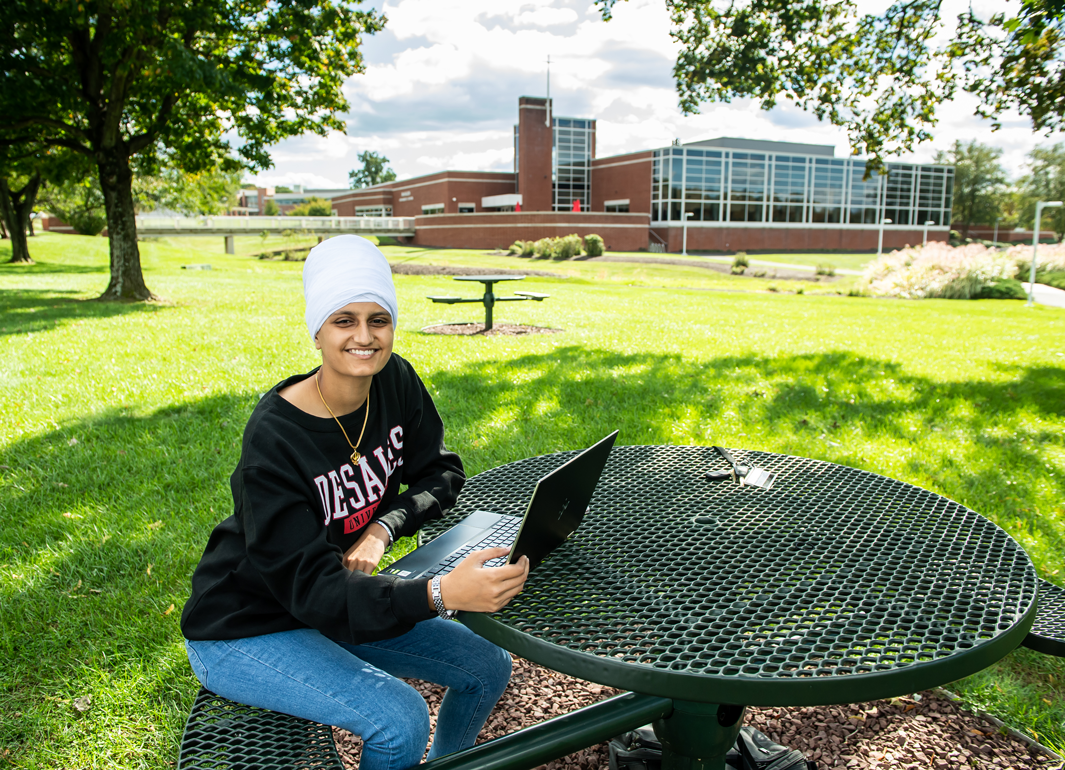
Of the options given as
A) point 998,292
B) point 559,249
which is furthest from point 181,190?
point 998,292

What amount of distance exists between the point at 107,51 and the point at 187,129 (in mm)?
2981

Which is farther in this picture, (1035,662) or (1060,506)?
(1060,506)

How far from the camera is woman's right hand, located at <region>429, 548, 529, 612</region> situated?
4.80 feet

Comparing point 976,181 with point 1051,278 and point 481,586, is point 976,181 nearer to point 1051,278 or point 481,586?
point 1051,278

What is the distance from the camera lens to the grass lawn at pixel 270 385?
2.52 m

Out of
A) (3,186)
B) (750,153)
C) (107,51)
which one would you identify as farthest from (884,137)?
(750,153)

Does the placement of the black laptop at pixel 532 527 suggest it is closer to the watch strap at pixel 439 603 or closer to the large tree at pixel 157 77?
the watch strap at pixel 439 603

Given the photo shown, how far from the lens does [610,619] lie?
1479 mm

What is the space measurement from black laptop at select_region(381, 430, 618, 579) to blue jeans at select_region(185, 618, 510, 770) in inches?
10.9

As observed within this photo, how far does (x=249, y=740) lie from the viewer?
161 centimetres

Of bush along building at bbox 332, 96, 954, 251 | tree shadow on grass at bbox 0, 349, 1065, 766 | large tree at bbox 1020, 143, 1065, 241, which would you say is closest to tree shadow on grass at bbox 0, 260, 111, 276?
tree shadow on grass at bbox 0, 349, 1065, 766

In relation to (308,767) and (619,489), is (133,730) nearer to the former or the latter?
(308,767)

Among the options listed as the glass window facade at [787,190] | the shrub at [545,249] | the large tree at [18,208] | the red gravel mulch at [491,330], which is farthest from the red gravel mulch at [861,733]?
the glass window facade at [787,190]

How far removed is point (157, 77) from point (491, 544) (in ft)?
46.6
